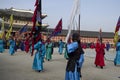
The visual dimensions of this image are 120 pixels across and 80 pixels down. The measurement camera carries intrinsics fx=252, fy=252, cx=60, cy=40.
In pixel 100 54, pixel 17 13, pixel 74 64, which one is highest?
pixel 17 13

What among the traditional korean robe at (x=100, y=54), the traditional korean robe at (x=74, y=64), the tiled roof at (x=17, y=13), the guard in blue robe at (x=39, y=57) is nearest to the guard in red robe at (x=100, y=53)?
the traditional korean robe at (x=100, y=54)

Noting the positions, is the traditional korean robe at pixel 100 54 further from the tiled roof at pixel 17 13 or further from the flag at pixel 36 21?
the tiled roof at pixel 17 13

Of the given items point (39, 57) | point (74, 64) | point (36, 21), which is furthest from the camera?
point (36, 21)

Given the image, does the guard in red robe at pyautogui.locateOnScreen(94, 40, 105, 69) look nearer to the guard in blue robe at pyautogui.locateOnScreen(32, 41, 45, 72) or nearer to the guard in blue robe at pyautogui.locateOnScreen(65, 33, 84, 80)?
the guard in blue robe at pyautogui.locateOnScreen(32, 41, 45, 72)

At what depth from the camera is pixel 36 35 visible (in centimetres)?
1171

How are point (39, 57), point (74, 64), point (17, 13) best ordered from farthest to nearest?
point (17, 13), point (39, 57), point (74, 64)

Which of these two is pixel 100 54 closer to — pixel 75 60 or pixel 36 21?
pixel 36 21

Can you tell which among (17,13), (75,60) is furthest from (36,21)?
(17,13)

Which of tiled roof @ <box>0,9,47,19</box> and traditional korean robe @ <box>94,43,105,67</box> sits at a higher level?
tiled roof @ <box>0,9,47,19</box>

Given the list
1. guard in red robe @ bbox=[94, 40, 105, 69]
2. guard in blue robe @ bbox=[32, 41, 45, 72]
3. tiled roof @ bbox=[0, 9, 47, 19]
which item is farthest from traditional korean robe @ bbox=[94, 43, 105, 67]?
tiled roof @ bbox=[0, 9, 47, 19]

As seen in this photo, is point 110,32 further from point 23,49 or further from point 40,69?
point 40,69

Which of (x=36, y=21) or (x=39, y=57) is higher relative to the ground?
(x=36, y=21)

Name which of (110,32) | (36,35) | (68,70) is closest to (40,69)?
(36,35)

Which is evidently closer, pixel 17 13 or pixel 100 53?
pixel 100 53
